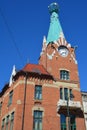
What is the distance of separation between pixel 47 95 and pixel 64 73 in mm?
5781

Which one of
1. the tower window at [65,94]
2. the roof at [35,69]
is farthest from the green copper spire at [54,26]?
the tower window at [65,94]

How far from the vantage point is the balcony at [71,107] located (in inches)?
1264

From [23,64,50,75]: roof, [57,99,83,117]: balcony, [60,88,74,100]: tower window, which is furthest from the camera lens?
[23,64,50,75]: roof

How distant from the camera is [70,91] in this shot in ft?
114

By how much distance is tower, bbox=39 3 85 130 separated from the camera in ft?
105

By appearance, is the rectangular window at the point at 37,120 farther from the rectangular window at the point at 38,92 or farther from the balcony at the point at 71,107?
the balcony at the point at 71,107

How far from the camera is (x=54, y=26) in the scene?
1740 inches

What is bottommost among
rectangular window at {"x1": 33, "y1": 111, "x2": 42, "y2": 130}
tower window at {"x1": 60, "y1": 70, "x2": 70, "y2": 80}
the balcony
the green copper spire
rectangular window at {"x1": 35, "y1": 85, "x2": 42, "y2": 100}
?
rectangular window at {"x1": 33, "y1": 111, "x2": 42, "y2": 130}

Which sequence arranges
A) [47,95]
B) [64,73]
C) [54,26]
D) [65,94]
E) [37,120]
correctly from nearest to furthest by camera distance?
1. [37,120]
2. [47,95]
3. [65,94]
4. [64,73]
5. [54,26]

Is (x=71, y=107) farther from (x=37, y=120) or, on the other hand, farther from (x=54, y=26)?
(x=54, y=26)

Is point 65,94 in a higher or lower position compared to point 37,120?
higher

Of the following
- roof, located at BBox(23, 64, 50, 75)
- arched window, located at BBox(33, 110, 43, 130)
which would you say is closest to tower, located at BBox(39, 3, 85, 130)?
roof, located at BBox(23, 64, 50, 75)

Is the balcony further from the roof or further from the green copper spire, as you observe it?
the green copper spire

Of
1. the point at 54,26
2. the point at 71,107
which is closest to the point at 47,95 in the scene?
the point at 71,107
